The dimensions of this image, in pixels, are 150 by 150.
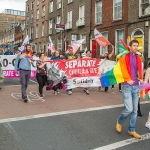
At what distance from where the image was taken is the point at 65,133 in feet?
16.2

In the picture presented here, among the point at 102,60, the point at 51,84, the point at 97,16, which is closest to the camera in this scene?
the point at 51,84

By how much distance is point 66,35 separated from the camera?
30.5m

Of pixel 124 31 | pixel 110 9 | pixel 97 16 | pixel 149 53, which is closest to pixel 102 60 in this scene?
pixel 149 53

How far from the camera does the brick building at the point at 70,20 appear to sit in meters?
26.1

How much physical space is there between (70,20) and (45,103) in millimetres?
23204

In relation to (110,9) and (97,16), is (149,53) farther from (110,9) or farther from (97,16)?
(97,16)

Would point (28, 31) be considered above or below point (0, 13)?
below

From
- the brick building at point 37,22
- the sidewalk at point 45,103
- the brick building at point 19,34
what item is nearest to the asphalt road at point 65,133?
the sidewalk at point 45,103

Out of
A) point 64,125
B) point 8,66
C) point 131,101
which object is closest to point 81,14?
point 8,66

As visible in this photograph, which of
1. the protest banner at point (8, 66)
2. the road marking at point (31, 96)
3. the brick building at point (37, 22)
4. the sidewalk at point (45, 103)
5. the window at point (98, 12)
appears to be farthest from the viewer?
the brick building at point (37, 22)

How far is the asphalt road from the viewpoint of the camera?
429 centimetres

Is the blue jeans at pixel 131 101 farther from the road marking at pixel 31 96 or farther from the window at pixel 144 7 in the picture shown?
the window at pixel 144 7

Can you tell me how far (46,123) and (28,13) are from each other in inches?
1729

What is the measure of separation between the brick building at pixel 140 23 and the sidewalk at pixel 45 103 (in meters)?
10.1
